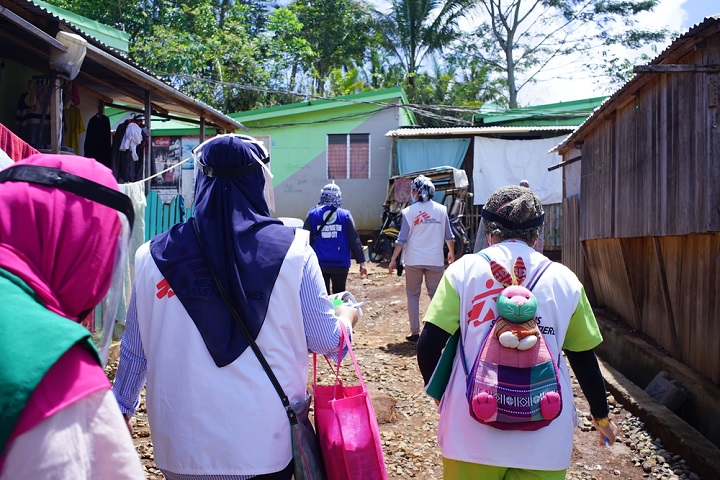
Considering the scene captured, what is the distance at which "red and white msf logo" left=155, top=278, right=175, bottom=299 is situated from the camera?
233cm

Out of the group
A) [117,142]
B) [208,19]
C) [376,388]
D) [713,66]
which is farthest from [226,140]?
[208,19]

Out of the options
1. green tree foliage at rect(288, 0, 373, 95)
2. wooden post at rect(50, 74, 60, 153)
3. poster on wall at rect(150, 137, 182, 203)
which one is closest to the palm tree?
green tree foliage at rect(288, 0, 373, 95)

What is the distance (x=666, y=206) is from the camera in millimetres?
6340

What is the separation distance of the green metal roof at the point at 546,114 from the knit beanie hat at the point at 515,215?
57.4ft

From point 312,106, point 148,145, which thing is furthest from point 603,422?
point 312,106

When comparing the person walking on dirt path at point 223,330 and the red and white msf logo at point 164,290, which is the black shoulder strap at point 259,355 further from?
the red and white msf logo at point 164,290

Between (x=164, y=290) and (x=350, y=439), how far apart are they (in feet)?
2.68

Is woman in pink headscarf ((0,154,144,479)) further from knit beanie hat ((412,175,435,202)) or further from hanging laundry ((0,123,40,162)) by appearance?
knit beanie hat ((412,175,435,202))

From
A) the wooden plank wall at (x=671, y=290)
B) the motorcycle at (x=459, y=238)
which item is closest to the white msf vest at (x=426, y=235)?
the wooden plank wall at (x=671, y=290)

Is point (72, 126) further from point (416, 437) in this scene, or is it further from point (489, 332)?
point (489, 332)

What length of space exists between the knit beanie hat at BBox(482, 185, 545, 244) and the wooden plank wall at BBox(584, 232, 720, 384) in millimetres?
3495

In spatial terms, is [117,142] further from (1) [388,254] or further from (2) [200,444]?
(1) [388,254]

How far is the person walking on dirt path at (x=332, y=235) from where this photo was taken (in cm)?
764

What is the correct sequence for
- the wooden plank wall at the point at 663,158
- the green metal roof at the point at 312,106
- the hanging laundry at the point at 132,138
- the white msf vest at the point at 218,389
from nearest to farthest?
the white msf vest at the point at 218,389
the wooden plank wall at the point at 663,158
the hanging laundry at the point at 132,138
the green metal roof at the point at 312,106
